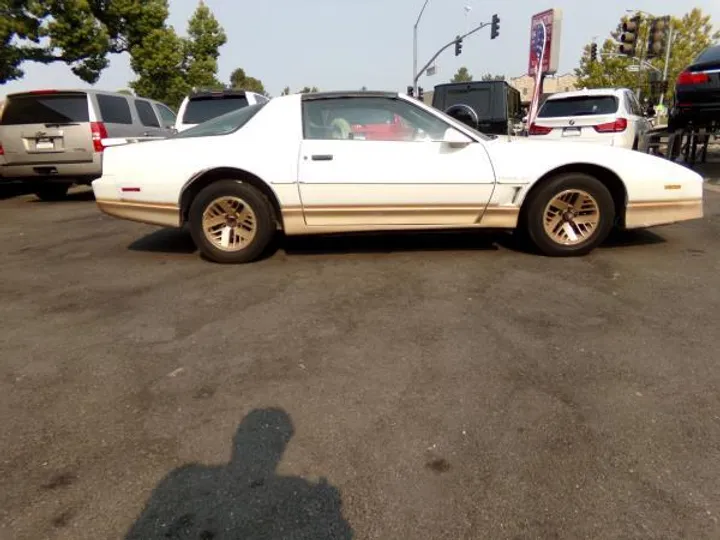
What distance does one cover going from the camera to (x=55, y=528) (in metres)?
1.78

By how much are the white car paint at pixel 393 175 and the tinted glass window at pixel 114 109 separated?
17.7ft

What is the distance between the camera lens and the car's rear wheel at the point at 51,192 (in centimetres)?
1023

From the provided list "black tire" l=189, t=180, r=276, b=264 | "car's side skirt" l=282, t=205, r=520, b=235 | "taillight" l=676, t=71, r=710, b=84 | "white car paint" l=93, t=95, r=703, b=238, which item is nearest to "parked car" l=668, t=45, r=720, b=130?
"taillight" l=676, t=71, r=710, b=84

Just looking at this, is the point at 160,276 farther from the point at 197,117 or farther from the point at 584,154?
the point at 197,117

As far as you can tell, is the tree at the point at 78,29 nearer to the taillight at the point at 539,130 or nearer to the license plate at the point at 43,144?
the license plate at the point at 43,144

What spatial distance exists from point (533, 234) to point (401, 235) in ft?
4.79

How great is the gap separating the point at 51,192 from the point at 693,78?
1195cm


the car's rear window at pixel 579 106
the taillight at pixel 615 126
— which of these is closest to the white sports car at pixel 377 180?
the taillight at pixel 615 126

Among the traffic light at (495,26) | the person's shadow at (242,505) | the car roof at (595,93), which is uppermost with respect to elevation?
the traffic light at (495,26)

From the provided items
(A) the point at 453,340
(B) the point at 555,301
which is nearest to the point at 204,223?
(A) the point at 453,340

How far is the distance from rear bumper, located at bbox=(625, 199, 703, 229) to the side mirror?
5.02ft

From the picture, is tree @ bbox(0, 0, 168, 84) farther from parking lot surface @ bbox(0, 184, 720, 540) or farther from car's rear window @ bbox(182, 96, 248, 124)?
parking lot surface @ bbox(0, 184, 720, 540)

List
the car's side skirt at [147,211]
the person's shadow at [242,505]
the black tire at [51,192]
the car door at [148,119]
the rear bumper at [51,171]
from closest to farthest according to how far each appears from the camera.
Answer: the person's shadow at [242,505], the car's side skirt at [147,211], the rear bumper at [51,171], the black tire at [51,192], the car door at [148,119]

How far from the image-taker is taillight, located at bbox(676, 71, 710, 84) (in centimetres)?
895
